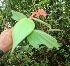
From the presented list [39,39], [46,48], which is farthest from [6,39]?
[46,48]

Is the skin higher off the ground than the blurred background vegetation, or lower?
higher

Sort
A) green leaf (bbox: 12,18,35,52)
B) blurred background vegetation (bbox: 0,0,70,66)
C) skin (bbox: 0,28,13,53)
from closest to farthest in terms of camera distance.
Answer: green leaf (bbox: 12,18,35,52) < skin (bbox: 0,28,13,53) < blurred background vegetation (bbox: 0,0,70,66)

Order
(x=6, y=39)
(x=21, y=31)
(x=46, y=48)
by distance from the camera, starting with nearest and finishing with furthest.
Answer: (x=21, y=31) < (x=6, y=39) < (x=46, y=48)

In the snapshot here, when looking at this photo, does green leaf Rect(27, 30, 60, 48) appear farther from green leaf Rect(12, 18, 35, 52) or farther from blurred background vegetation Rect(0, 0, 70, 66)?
blurred background vegetation Rect(0, 0, 70, 66)

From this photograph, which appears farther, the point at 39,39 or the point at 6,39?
the point at 6,39

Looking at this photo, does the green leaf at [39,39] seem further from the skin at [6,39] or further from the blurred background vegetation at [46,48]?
the blurred background vegetation at [46,48]

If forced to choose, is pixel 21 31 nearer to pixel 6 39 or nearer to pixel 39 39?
pixel 39 39

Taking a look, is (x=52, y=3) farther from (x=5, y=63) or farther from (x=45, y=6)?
(x=5, y=63)

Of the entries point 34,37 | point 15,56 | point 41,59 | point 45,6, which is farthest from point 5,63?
point 34,37

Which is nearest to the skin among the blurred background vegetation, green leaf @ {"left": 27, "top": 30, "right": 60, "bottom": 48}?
green leaf @ {"left": 27, "top": 30, "right": 60, "bottom": 48}

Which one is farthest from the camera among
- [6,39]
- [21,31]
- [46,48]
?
[46,48]
